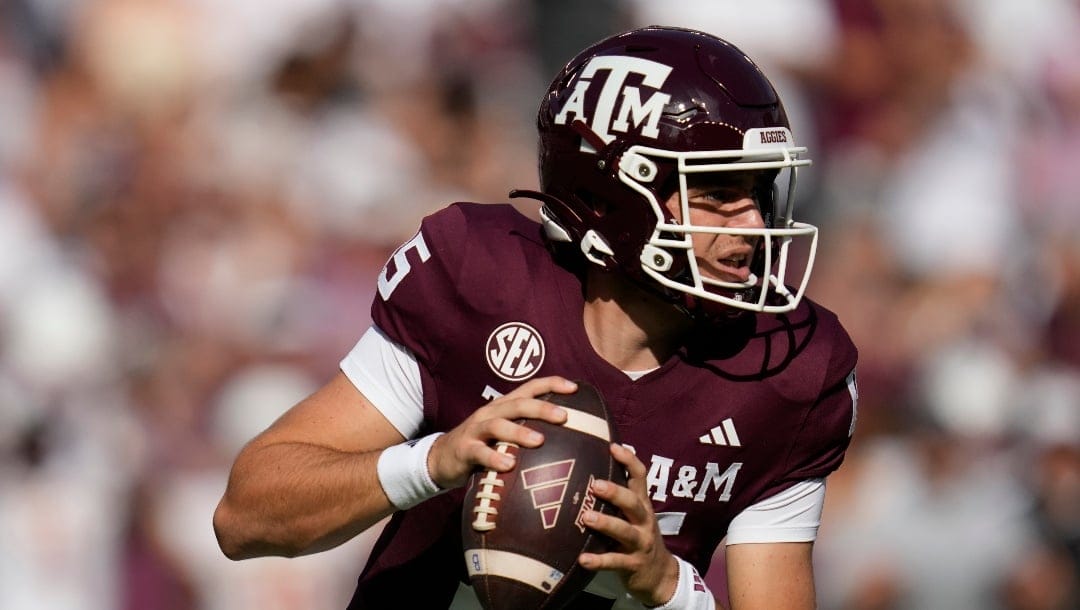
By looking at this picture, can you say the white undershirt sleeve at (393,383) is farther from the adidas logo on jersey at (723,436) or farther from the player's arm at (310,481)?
the adidas logo on jersey at (723,436)

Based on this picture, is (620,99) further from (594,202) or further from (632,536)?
(632,536)

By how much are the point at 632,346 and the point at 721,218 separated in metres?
0.29

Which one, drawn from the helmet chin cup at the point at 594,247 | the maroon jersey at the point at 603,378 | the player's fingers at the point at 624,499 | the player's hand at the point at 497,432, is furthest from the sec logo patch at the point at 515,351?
the player's fingers at the point at 624,499

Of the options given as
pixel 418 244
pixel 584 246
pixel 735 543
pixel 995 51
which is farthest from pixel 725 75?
pixel 995 51

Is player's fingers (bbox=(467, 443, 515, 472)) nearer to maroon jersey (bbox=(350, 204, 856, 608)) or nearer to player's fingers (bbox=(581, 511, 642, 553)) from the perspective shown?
player's fingers (bbox=(581, 511, 642, 553))

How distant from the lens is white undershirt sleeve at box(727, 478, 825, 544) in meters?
2.82

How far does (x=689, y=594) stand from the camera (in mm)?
2596

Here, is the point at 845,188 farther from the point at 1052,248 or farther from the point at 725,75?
the point at 725,75

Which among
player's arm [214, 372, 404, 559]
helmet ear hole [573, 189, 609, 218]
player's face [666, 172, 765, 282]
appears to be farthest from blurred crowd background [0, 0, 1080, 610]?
player's face [666, 172, 765, 282]

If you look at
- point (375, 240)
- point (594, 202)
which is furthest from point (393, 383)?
point (375, 240)

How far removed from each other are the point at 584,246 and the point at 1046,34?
4.37 m

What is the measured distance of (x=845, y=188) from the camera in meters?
5.96

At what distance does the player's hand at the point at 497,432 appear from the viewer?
91.1 inches

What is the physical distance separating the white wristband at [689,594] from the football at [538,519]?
0.23 m
